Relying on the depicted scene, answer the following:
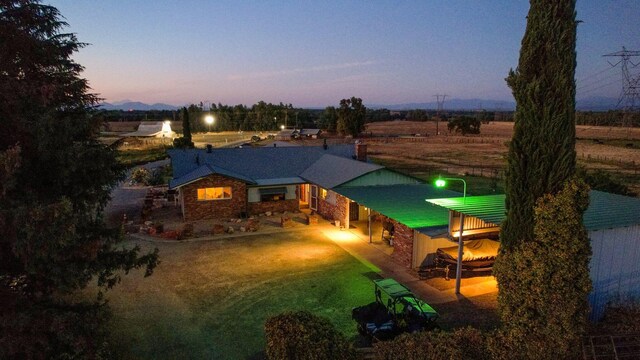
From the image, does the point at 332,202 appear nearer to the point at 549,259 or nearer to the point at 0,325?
the point at 549,259

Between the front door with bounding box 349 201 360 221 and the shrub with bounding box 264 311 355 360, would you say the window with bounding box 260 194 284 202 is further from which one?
the shrub with bounding box 264 311 355 360

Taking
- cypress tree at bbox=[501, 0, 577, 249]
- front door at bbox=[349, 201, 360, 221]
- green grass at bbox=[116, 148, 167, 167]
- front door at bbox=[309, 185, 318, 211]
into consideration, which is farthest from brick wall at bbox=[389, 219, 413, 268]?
green grass at bbox=[116, 148, 167, 167]

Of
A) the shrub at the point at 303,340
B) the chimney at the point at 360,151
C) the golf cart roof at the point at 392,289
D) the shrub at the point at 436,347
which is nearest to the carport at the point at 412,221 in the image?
the golf cart roof at the point at 392,289

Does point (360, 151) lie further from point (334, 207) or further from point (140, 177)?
point (140, 177)

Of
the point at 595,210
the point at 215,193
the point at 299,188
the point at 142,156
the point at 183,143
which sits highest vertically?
the point at 595,210

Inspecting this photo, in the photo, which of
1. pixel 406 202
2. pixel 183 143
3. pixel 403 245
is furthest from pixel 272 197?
pixel 183 143

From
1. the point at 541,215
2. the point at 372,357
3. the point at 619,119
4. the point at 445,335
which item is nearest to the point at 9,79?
the point at 372,357
